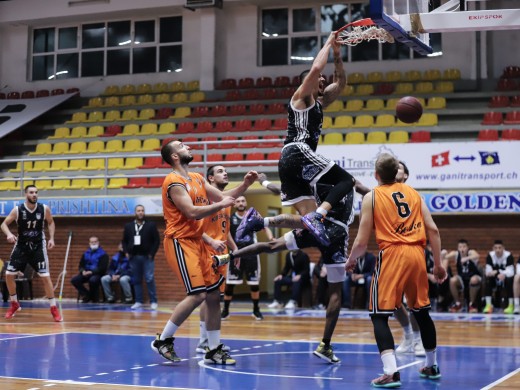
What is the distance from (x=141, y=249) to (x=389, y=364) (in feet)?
36.9

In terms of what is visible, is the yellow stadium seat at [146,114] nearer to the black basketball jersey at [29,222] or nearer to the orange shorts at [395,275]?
the black basketball jersey at [29,222]

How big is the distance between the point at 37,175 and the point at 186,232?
48.5 ft

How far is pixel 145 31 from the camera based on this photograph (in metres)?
26.1

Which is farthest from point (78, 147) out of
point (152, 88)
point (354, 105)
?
point (354, 105)

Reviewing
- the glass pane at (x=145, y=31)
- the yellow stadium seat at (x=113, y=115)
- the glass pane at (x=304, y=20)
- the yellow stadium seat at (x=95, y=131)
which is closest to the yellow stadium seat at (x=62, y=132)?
the yellow stadium seat at (x=95, y=131)

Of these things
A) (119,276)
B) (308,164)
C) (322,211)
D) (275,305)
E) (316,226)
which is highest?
(308,164)

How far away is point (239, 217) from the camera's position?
14344 millimetres

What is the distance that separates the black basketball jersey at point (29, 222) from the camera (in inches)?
511

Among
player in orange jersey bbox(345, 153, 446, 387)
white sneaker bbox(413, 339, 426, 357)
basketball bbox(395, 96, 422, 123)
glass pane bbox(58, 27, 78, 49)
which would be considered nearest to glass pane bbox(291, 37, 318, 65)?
glass pane bbox(58, 27, 78, 49)

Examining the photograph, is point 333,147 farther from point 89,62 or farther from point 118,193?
point 89,62

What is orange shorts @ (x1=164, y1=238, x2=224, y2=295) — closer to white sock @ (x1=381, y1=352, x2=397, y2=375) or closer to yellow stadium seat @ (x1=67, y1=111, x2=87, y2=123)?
white sock @ (x1=381, y1=352, x2=397, y2=375)

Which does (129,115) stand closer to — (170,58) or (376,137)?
(170,58)

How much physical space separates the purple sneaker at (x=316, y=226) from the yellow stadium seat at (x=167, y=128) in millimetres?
15168

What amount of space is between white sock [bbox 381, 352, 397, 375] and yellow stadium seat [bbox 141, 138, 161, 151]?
600 inches
